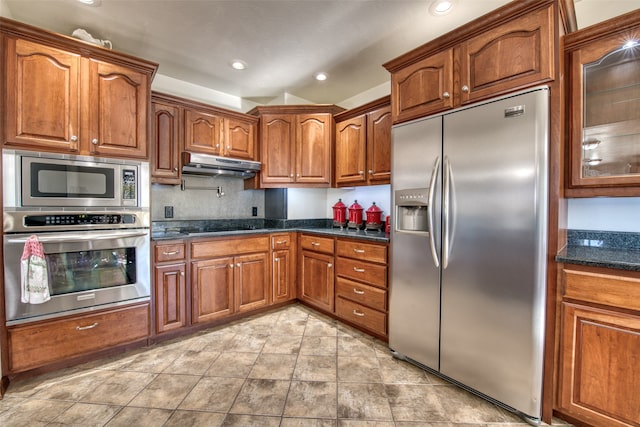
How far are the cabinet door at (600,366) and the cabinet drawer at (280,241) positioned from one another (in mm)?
2433

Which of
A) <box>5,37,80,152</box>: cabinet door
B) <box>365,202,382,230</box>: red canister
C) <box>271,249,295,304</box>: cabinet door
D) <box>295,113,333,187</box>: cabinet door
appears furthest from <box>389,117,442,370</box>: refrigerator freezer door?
<box>5,37,80,152</box>: cabinet door

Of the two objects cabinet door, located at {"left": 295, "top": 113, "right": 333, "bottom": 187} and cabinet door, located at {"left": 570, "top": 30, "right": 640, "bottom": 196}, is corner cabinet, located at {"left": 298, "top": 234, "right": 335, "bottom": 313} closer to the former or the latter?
cabinet door, located at {"left": 295, "top": 113, "right": 333, "bottom": 187}

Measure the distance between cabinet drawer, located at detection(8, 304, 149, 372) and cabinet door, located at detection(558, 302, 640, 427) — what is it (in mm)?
2855

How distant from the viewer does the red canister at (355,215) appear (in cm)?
327

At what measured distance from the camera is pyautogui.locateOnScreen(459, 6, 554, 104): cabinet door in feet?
4.75

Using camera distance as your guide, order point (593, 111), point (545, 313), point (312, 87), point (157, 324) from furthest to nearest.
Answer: point (312, 87) < point (157, 324) < point (593, 111) < point (545, 313)

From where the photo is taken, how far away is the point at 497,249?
1581 mm

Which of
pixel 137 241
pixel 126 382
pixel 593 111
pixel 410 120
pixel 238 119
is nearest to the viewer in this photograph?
pixel 593 111

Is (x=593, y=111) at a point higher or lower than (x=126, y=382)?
higher

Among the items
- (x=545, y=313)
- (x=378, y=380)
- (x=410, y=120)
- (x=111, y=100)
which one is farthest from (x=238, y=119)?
(x=545, y=313)

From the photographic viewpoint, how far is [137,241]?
2.21m

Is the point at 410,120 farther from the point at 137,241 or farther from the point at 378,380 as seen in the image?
the point at 137,241

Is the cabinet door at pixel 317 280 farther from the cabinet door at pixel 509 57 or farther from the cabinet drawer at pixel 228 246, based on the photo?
the cabinet door at pixel 509 57

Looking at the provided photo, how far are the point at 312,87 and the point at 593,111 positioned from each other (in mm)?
2698
